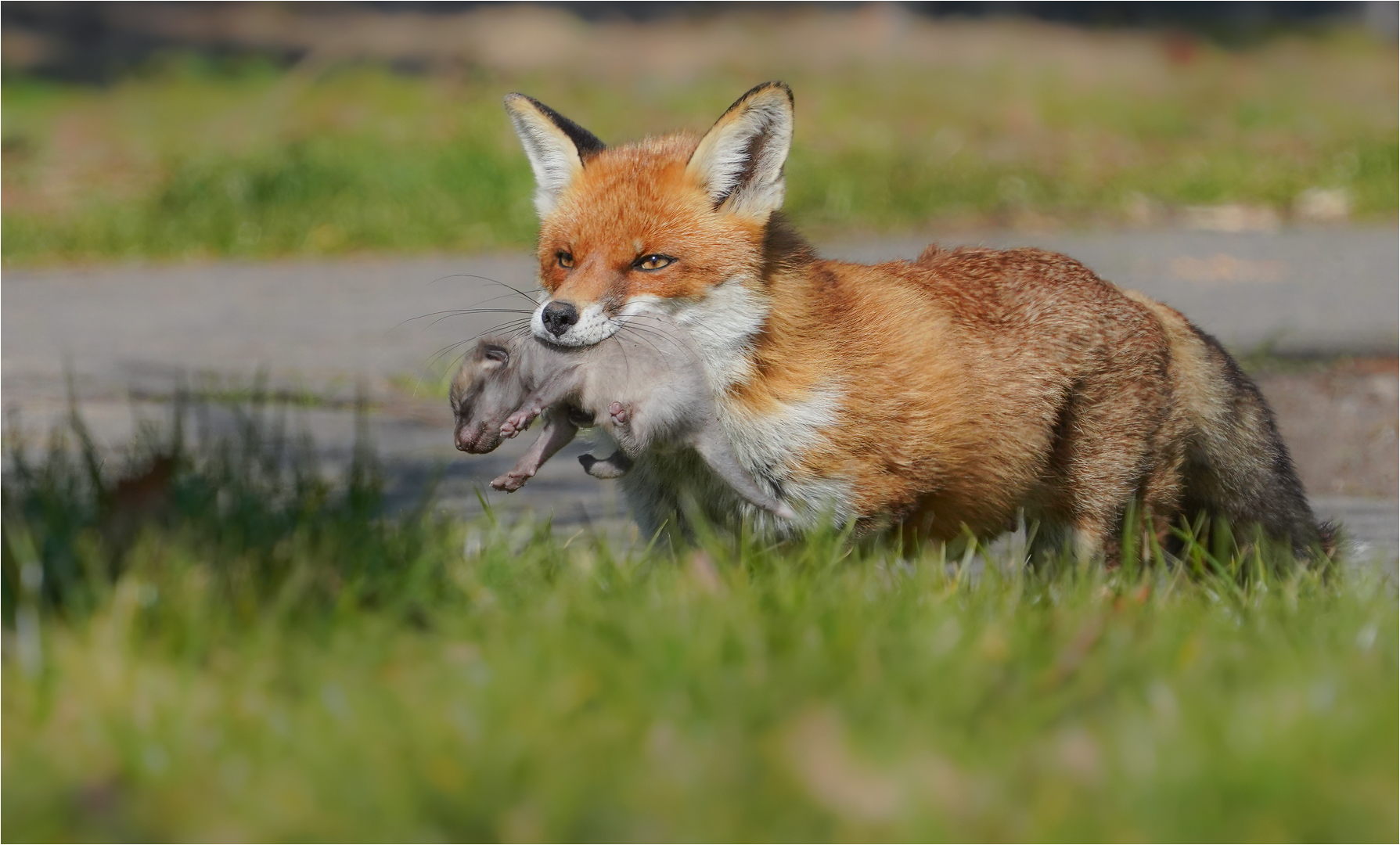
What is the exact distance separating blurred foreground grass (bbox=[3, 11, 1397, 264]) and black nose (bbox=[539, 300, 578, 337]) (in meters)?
8.26

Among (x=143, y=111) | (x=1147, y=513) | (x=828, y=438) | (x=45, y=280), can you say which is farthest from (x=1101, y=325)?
(x=143, y=111)

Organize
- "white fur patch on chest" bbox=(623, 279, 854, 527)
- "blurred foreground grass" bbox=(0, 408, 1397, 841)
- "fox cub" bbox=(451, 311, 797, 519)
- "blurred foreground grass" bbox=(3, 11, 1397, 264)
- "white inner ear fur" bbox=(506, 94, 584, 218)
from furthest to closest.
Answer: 1. "blurred foreground grass" bbox=(3, 11, 1397, 264)
2. "white inner ear fur" bbox=(506, 94, 584, 218)
3. "white fur patch on chest" bbox=(623, 279, 854, 527)
4. "fox cub" bbox=(451, 311, 797, 519)
5. "blurred foreground grass" bbox=(0, 408, 1397, 841)

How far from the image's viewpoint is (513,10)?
78.4ft

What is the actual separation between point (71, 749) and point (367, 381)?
562cm

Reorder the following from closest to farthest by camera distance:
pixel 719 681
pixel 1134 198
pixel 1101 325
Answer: pixel 719 681 < pixel 1101 325 < pixel 1134 198

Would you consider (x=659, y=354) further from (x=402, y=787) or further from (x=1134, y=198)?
(x=1134, y=198)

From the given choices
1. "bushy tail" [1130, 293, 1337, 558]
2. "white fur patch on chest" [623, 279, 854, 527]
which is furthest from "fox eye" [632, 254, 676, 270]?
"bushy tail" [1130, 293, 1337, 558]

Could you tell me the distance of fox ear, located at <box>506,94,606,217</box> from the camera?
185 inches

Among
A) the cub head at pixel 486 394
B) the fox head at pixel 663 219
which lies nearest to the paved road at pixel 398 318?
the cub head at pixel 486 394

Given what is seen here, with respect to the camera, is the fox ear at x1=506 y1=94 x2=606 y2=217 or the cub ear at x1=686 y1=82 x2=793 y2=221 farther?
the fox ear at x1=506 y1=94 x2=606 y2=217

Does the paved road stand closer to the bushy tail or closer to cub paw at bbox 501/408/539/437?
the bushy tail

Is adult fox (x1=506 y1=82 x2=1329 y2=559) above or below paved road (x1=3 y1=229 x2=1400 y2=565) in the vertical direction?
above

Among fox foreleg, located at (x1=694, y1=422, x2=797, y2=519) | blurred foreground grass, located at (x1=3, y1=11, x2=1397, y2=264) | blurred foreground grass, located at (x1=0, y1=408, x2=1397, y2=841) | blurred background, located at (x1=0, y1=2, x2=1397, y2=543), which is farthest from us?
blurred foreground grass, located at (x1=3, y1=11, x2=1397, y2=264)

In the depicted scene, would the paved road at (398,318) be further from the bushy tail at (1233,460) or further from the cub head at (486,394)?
the cub head at (486,394)
